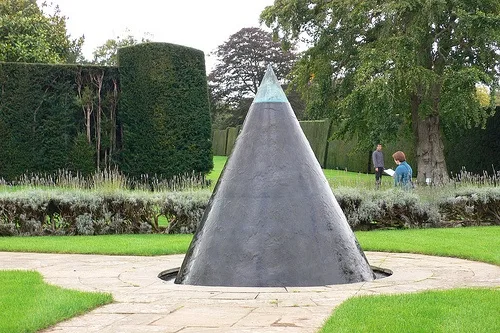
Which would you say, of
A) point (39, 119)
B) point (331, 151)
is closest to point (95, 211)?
point (39, 119)

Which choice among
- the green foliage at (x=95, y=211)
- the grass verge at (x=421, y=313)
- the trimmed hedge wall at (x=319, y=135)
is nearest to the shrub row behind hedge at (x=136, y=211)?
the green foliage at (x=95, y=211)

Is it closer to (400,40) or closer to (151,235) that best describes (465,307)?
(151,235)

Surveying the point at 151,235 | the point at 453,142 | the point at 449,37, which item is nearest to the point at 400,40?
the point at 449,37

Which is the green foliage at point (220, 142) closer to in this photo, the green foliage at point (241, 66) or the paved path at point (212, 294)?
the green foliage at point (241, 66)

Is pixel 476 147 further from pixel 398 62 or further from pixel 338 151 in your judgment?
pixel 338 151

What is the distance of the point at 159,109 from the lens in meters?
20.9

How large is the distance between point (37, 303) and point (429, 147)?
1943cm

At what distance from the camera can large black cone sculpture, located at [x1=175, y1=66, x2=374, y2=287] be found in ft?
20.6

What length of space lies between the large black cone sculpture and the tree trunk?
1667 centimetres

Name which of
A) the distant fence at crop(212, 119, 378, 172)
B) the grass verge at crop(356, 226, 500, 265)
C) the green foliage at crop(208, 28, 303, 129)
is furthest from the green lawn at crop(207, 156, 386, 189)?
the green foliage at crop(208, 28, 303, 129)

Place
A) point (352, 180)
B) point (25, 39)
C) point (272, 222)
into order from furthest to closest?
point (25, 39) → point (352, 180) → point (272, 222)

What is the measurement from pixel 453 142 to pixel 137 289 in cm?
2158

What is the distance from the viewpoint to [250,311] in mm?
4969

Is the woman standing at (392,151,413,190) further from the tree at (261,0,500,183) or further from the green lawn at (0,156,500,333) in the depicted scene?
the green lawn at (0,156,500,333)
